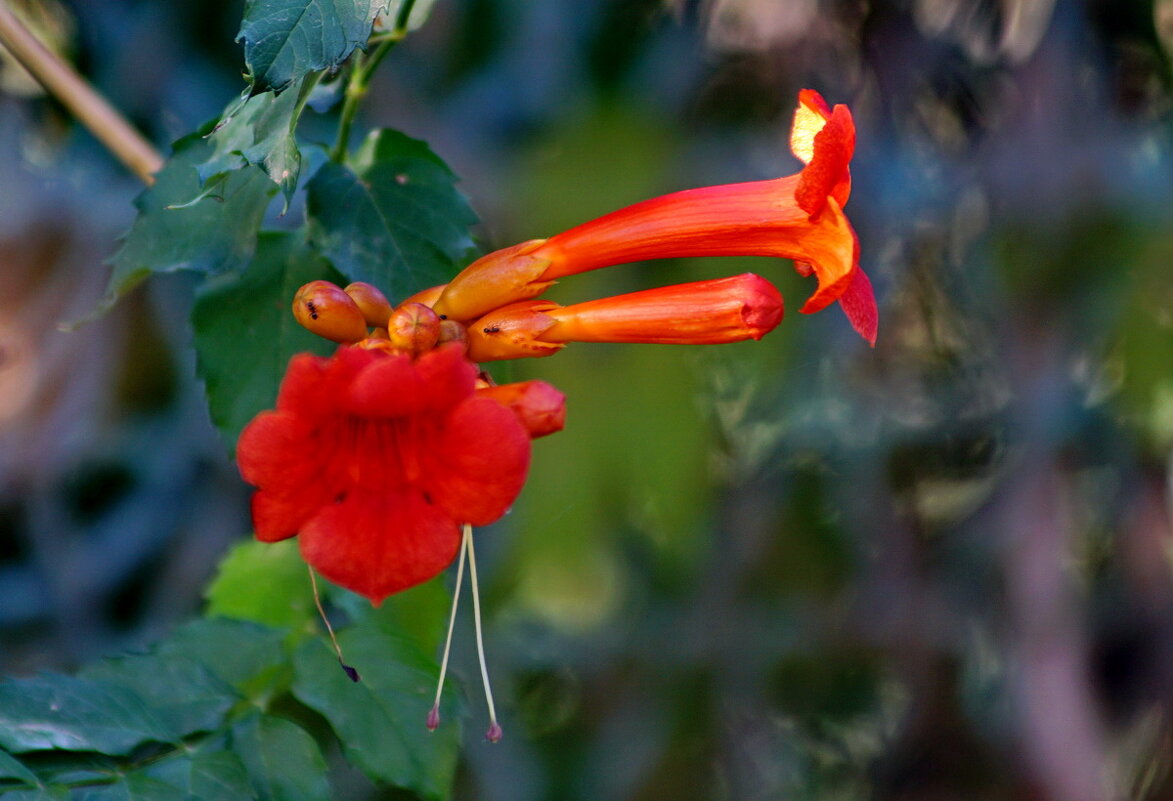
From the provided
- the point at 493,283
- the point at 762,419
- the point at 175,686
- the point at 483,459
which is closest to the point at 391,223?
the point at 493,283

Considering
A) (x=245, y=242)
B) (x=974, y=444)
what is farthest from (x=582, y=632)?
(x=245, y=242)

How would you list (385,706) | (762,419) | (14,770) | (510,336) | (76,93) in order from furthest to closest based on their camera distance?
(762,419) < (76,93) < (385,706) < (510,336) < (14,770)

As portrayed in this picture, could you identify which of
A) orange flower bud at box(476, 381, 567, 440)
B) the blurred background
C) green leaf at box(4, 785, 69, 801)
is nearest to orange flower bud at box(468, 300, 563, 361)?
orange flower bud at box(476, 381, 567, 440)

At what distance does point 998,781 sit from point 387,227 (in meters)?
2.00

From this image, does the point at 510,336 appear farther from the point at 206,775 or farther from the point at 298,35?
the point at 206,775

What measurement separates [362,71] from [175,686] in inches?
25.1

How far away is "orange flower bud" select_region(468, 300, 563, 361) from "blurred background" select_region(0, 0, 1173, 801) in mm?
792

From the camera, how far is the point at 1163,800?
7.32 ft

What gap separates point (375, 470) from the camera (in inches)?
27.3

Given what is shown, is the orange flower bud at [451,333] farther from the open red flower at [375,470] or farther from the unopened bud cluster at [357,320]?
the open red flower at [375,470]

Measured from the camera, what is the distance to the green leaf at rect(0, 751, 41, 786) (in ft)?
2.46

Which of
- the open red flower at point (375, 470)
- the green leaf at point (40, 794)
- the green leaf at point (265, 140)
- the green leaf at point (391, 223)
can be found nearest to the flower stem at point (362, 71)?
the green leaf at point (391, 223)

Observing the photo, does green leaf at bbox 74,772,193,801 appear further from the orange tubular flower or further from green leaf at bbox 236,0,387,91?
green leaf at bbox 236,0,387,91

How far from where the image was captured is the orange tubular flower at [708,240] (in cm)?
83
